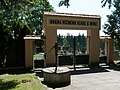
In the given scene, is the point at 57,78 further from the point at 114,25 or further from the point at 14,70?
the point at 114,25

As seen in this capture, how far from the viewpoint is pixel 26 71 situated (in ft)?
55.3

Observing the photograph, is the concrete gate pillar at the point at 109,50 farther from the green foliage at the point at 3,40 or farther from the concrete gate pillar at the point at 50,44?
the green foliage at the point at 3,40

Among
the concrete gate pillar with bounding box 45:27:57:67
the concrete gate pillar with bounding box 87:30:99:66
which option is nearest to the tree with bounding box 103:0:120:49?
the concrete gate pillar with bounding box 87:30:99:66

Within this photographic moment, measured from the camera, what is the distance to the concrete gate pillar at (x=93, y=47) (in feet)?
64.1

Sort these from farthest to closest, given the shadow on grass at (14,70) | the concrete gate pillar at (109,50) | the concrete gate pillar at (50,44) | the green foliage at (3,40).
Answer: the concrete gate pillar at (109,50) < the concrete gate pillar at (50,44) < the green foliage at (3,40) < the shadow on grass at (14,70)

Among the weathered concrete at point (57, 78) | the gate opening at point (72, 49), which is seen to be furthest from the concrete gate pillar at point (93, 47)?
the weathered concrete at point (57, 78)

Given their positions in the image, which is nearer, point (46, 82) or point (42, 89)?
point (42, 89)

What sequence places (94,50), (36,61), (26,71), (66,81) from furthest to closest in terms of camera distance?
(94,50)
(36,61)
(26,71)
(66,81)

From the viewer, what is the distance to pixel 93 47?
64.4ft

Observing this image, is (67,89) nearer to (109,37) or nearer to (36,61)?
(36,61)

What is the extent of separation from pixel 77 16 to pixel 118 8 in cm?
570

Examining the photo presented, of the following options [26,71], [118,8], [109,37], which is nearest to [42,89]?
[26,71]

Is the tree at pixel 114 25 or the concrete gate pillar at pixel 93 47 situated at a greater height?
the tree at pixel 114 25

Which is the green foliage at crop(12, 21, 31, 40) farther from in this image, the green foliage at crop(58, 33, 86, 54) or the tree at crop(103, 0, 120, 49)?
the tree at crop(103, 0, 120, 49)
